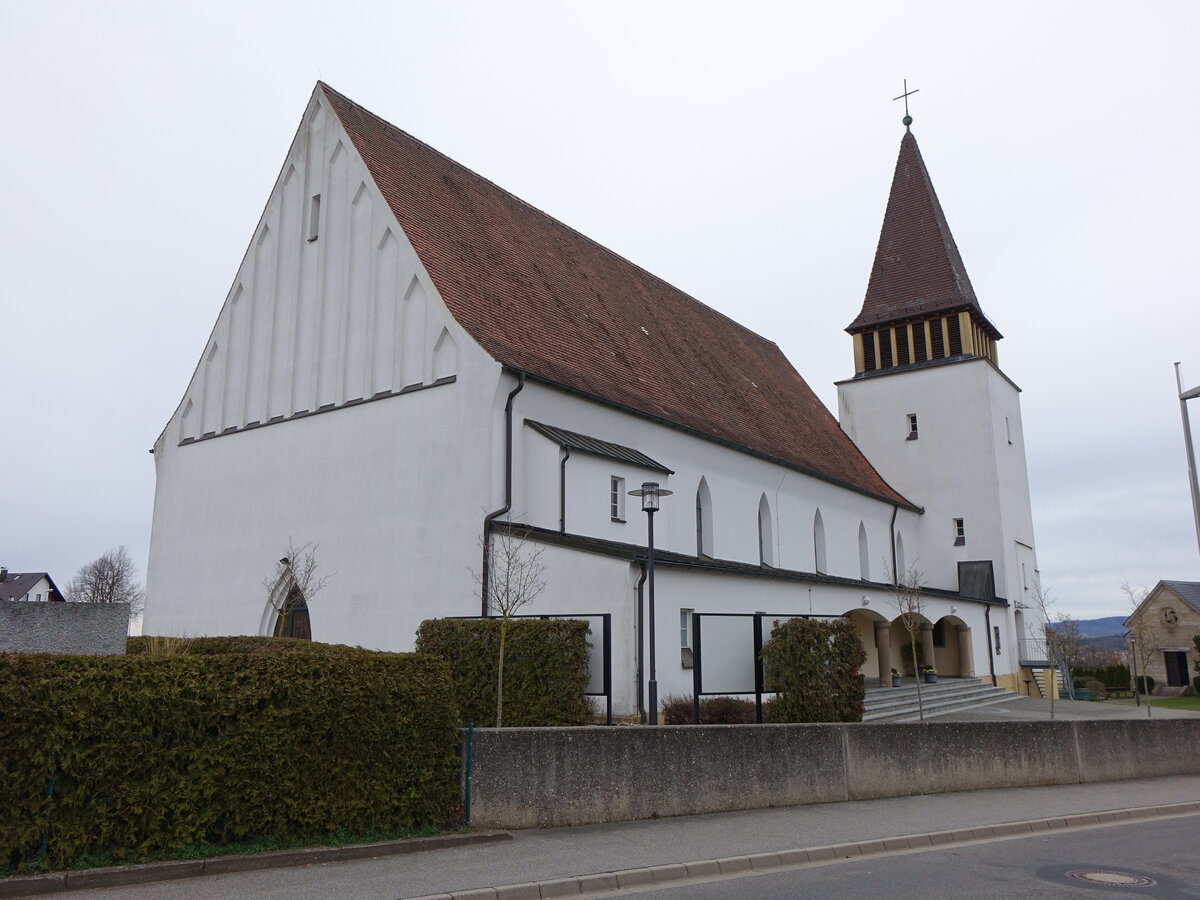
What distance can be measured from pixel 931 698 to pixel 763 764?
1597 centimetres

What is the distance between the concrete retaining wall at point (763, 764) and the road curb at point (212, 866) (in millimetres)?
854

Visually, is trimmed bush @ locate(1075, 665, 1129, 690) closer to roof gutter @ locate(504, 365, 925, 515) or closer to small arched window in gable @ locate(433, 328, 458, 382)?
roof gutter @ locate(504, 365, 925, 515)

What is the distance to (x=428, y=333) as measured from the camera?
19.7 meters

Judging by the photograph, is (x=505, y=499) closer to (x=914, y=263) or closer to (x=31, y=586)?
(x=914, y=263)

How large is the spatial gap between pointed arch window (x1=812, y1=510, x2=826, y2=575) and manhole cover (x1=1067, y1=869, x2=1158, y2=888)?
20505mm

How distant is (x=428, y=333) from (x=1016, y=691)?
26483mm

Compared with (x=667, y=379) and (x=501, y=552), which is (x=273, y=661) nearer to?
(x=501, y=552)

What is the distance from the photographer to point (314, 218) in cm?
2275

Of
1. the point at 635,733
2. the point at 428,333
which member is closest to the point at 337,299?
the point at 428,333

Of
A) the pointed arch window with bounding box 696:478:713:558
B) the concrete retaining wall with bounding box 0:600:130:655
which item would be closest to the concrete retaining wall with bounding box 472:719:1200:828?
the concrete retaining wall with bounding box 0:600:130:655

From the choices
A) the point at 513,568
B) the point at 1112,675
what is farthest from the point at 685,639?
the point at 1112,675

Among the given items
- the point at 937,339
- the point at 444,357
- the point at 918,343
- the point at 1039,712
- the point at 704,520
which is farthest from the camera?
the point at 918,343

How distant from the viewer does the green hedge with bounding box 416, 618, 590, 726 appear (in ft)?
44.8

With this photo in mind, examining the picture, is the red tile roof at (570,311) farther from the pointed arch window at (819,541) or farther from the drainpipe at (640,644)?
the drainpipe at (640,644)
